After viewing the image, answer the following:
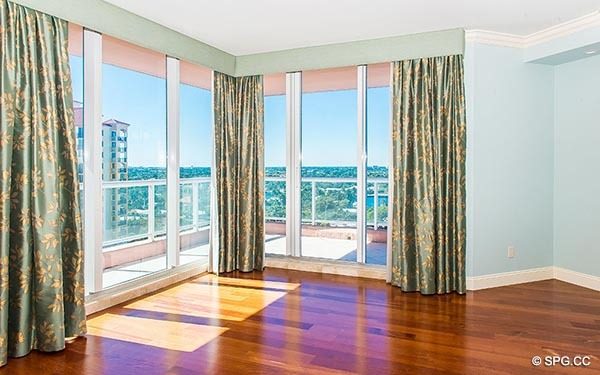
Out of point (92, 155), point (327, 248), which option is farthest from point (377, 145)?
point (92, 155)

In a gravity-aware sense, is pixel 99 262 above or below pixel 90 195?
below

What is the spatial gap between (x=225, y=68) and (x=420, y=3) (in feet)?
8.07

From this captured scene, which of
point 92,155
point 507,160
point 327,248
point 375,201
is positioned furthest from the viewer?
point 327,248

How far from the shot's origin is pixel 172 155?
461 centimetres

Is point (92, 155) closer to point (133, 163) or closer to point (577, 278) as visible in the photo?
point (133, 163)

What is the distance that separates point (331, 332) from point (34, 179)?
237cm

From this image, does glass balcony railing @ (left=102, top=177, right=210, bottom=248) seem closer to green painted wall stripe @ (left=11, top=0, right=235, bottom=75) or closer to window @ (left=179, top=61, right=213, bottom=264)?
window @ (left=179, top=61, right=213, bottom=264)

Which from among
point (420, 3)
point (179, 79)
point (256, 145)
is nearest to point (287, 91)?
point (256, 145)

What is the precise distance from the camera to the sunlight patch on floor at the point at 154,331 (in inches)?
122

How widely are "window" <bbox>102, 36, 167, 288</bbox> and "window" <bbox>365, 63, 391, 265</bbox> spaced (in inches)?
89.9

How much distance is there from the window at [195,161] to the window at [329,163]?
117 cm

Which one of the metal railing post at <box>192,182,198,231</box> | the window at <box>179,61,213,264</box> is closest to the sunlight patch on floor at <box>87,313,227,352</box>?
the window at <box>179,61,213,264</box>

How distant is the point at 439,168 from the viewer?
169 inches

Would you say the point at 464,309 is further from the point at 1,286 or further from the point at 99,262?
the point at 1,286
